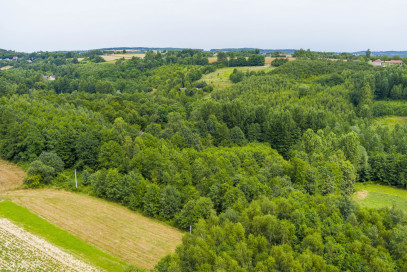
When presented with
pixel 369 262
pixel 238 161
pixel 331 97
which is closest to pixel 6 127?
pixel 238 161

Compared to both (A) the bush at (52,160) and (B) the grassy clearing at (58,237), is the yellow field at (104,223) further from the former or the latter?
(A) the bush at (52,160)

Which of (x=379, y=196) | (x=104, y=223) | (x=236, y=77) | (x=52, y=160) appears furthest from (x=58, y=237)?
(x=236, y=77)

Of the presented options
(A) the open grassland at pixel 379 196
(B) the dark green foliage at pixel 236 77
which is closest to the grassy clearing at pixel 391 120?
(A) the open grassland at pixel 379 196

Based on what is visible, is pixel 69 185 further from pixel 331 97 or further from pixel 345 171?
pixel 331 97

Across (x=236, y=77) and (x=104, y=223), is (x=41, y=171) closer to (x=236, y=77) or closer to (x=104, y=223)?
(x=104, y=223)

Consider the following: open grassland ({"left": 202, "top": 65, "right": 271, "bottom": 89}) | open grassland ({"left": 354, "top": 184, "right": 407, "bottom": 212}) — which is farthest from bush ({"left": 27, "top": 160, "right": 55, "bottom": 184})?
open grassland ({"left": 202, "top": 65, "right": 271, "bottom": 89})

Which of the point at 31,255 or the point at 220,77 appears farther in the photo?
the point at 220,77

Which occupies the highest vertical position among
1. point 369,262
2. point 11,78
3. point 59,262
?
point 11,78
